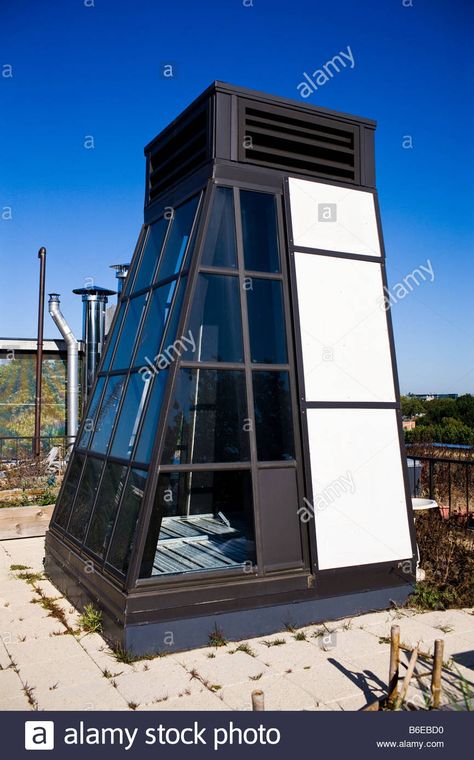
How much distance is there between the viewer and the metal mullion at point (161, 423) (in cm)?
397

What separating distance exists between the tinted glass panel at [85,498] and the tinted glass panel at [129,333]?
0.92 metres

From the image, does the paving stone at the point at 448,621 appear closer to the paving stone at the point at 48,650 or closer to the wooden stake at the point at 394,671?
the wooden stake at the point at 394,671

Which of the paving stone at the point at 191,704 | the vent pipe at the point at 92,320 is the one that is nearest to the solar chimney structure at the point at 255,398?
the paving stone at the point at 191,704

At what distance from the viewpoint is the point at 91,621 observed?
4.39 m

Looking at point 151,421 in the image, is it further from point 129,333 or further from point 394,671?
point 394,671

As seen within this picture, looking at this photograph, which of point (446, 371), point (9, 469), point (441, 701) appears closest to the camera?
point (441, 701)

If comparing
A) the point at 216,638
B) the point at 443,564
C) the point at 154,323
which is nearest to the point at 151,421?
the point at 154,323

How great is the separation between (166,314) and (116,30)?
4.20m

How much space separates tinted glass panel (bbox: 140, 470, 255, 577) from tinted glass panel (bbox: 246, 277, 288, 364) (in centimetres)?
95

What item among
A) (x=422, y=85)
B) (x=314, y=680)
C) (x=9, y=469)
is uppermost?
(x=422, y=85)

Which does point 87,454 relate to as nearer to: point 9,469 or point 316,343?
point 316,343

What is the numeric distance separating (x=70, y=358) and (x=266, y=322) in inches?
421
